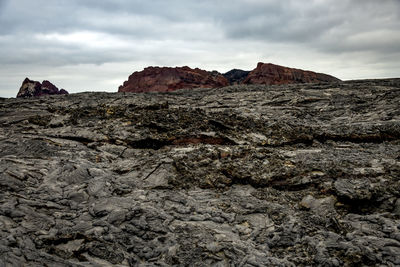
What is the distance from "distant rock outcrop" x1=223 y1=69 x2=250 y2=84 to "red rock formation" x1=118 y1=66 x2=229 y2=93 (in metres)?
7.95

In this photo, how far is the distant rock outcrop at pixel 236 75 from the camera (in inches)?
3071

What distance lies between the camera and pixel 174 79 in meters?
69.9

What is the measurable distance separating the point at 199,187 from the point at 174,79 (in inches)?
2599

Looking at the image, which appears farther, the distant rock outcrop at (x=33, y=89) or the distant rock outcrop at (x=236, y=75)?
the distant rock outcrop at (x=236, y=75)

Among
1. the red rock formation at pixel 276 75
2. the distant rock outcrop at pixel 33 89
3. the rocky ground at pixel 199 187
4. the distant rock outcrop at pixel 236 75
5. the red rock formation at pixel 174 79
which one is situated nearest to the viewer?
the rocky ground at pixel 199 187

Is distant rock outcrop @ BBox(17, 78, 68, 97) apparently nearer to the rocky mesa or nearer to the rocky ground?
the rocky mesa

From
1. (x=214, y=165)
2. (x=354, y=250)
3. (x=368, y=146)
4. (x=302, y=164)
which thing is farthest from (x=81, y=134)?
(x=368, y=146)

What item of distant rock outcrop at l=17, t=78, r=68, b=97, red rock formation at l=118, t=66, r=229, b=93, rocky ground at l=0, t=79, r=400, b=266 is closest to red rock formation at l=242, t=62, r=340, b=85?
red rock formation at l=118, t=66, r=229, b=93

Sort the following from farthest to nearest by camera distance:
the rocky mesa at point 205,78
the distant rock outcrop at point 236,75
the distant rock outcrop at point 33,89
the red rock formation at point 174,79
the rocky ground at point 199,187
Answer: the distant rock outcrop at point 236,75 → the distant rock outcrop at point 33,89 → the red rock formation at point 174,79 → the rocky mesa at point 205,78 → the rocky ground at point 199,187

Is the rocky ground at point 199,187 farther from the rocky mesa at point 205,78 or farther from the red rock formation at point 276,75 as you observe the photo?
the red rock formation at point 276,75

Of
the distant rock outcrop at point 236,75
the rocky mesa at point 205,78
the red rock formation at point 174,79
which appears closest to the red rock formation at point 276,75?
the rocky mesa at point 205,78

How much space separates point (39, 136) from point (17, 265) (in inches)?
230

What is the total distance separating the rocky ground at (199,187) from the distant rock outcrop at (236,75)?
2713 inches

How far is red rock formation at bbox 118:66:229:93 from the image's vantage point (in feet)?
222
